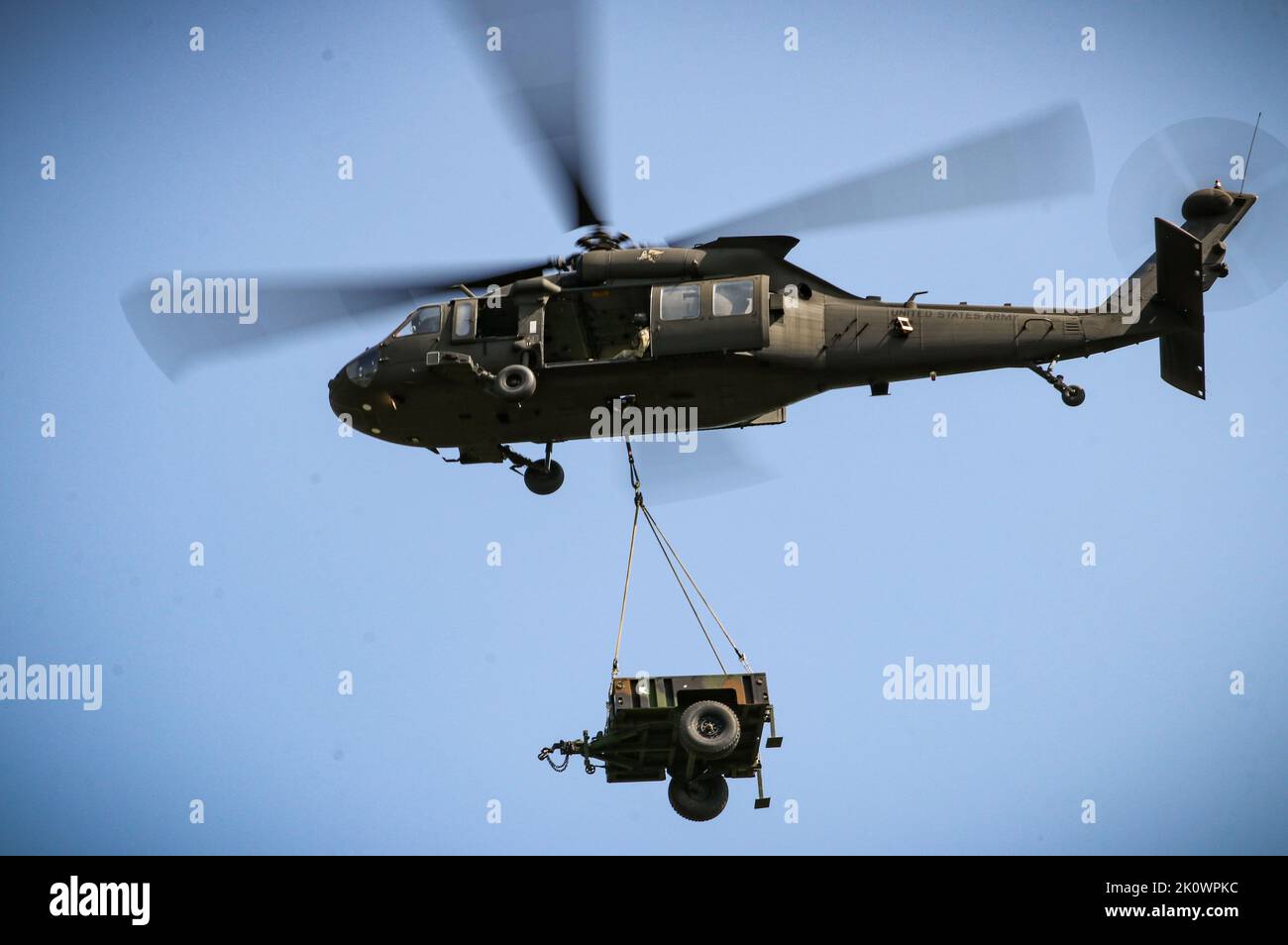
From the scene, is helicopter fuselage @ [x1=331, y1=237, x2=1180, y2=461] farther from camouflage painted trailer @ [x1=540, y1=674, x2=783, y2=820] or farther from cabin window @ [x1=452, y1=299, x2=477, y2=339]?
camouflage painted trailer @ [x1=540, y1=674, x2=783, y2=820]

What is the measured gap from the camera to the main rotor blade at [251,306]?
19219 mm

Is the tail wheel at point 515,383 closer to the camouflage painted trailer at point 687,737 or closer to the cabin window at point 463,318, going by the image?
the cabin window at point 463,318

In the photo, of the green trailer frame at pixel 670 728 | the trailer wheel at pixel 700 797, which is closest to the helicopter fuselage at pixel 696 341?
the green trailer frame at pixel 670 728

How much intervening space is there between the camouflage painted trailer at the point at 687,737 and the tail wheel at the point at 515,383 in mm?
3562

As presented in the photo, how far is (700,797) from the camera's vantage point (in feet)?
61.2

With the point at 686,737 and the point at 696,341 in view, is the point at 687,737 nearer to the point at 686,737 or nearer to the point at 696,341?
the point at 686,737

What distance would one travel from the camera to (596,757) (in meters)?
Result: 18.5

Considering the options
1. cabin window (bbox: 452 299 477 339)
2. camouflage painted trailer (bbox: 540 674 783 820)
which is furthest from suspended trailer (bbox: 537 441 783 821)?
cabin window (bbox: 452 299 477 339)

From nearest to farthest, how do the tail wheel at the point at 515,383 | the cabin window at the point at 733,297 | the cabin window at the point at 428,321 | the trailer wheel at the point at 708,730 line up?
the trailer wheel at the point at 708,730
the cabin window at the point at 733,297
the tail wheel at the point at 515,383
the cabin window at the point at 428,321
